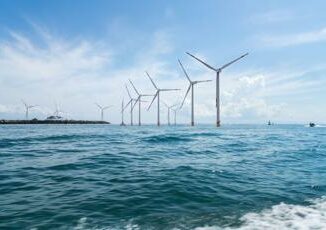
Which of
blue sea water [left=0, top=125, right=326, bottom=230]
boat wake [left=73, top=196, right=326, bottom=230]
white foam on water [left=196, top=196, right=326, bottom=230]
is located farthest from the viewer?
blue sea water [left=0, top=125, right=326, bottom=230]

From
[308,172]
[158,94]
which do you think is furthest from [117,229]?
[158,94]

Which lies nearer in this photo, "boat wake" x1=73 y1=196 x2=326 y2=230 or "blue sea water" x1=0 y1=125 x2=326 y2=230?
"boat wake" x1=73 y1=196 x2=326 y2=230

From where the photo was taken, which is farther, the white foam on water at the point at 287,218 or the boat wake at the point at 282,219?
the white foam on water at the point at 287,218

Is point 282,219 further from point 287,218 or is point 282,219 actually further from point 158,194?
point 158,194

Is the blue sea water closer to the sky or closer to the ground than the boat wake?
closer to the sky

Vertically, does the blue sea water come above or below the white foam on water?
above

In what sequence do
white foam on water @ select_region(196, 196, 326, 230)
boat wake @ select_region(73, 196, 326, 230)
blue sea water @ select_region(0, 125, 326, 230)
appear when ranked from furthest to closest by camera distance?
blue sea water @ select_region(0, 125, 326, 230) → white foam on water @ select_region(196, 196, 326, 230) → boat wake @ select_region(73, 196, 326, 230)

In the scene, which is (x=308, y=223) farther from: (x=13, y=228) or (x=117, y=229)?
(x=13, y=228)

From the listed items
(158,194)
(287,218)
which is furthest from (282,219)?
(158,194)
